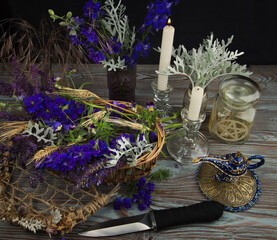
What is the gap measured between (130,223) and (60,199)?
0.79 feet

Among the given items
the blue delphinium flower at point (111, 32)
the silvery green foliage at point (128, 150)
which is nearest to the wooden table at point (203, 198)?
the silvery green foliage at point (128, 150)

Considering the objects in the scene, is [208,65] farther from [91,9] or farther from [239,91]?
[91,9]

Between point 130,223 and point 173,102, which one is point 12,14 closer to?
point 173,102

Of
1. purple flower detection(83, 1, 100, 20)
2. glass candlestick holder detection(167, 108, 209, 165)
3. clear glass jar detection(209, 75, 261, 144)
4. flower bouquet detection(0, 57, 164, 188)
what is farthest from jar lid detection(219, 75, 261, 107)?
purple flower detection(83, 1, 100, 20)

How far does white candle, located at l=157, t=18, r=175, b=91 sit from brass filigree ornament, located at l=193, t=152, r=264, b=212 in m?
0.32

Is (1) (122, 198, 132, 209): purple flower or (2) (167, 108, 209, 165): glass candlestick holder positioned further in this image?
(2) (167, 108, 209, 165): glass candlestick holder

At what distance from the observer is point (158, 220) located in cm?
98

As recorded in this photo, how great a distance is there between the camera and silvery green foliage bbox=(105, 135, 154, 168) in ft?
3.14

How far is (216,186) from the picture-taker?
1.09 metres

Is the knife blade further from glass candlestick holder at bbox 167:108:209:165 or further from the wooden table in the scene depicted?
glass candlestick holder at bbox 167:108:209:165

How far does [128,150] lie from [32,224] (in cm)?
33

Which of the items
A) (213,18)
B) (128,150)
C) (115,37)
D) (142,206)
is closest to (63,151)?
(128,150)

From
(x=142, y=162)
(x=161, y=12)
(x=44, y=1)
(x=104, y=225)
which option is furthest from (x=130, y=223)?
(x=44, y=1)

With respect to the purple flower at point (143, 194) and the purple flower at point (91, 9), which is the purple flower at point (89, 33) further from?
the purple flower at point (143, 194)
